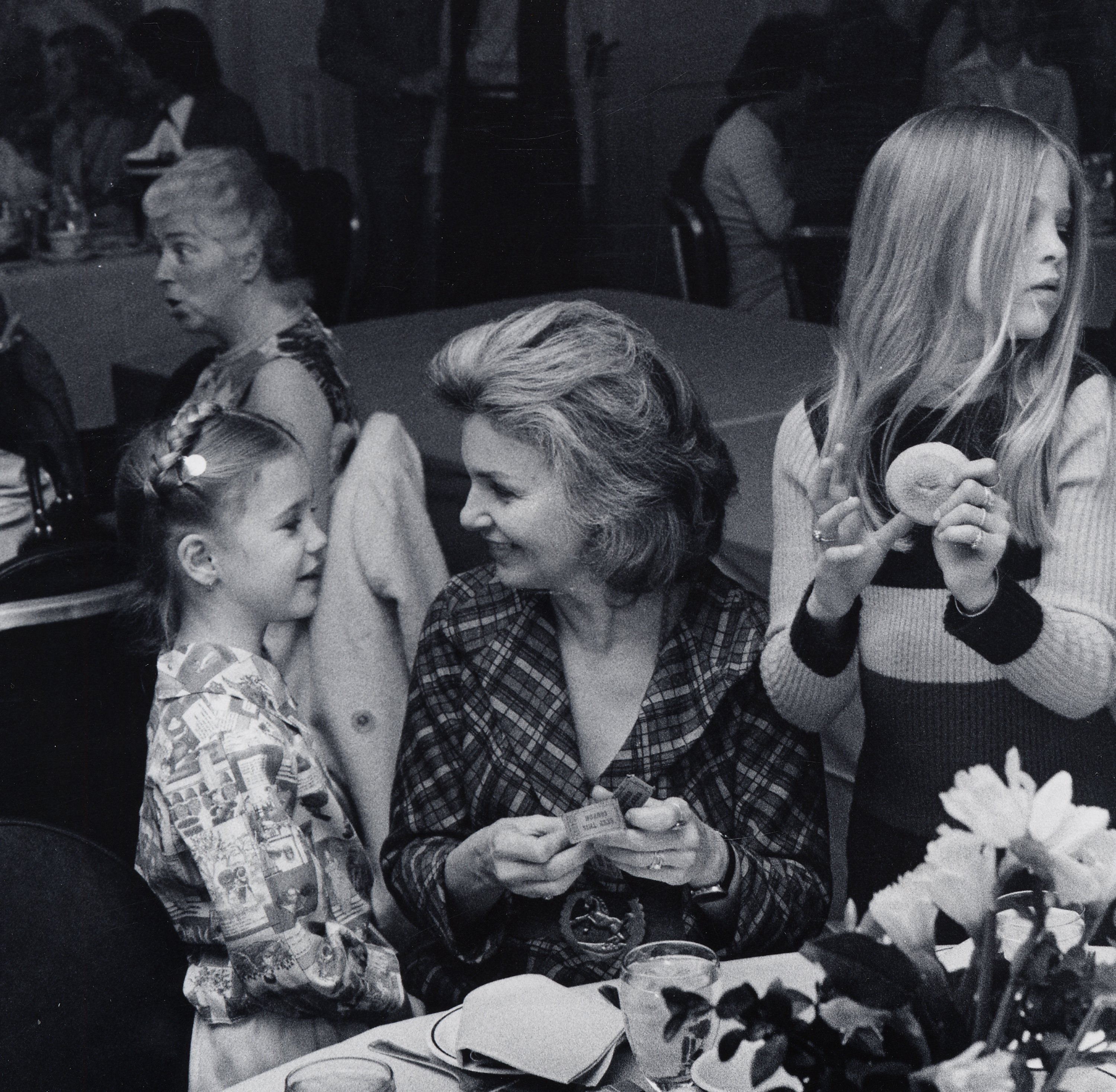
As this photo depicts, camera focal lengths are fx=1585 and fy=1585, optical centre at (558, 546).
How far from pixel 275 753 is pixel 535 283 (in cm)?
85

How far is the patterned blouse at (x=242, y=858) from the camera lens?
5.65 feet

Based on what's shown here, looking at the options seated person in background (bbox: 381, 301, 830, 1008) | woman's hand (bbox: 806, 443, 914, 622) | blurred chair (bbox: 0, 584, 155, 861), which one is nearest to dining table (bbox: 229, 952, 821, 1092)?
seated person in background (bbox: 381, 301, 830, 1008)

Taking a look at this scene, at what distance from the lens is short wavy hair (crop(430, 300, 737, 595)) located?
180 cm

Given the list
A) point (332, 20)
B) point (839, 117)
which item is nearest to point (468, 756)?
point (839, 117)

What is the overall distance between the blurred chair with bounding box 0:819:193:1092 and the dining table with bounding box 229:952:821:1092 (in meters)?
0.38

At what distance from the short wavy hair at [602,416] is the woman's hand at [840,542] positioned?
0.19 m

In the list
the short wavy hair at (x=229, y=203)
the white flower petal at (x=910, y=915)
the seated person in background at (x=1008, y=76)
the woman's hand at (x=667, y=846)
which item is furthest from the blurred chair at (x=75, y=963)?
the seated person in background at (x=1008, y=76)

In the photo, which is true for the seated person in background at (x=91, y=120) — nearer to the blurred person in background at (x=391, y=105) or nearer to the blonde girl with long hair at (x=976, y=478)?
the blurred person in background at (x=391, y=105)

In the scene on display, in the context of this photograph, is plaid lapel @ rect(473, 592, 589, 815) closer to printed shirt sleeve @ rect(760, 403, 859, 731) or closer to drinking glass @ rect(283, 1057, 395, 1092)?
printed shirt sleeve @ rect(760, 403, 859, 731)

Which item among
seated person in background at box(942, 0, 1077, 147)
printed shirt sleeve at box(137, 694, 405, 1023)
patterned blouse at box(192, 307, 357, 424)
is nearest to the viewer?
printed shirt sleeve at box(137, 694, 405, 1023)

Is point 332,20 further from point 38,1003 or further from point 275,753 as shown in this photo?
point 38,1003

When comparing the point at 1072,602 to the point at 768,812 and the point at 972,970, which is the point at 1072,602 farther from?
the point at 972,970

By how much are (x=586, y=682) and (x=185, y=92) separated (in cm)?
124

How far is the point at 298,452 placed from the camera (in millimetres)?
1951
